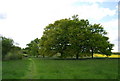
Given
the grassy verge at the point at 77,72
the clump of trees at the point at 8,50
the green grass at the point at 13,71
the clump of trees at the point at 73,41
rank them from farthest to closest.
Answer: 1. the clump of trees at the point at 73,41
2. the clump of trees at the point at 8,50
3. the green grass at the point at 13,71
4. the grassy verge at the point at 77,72

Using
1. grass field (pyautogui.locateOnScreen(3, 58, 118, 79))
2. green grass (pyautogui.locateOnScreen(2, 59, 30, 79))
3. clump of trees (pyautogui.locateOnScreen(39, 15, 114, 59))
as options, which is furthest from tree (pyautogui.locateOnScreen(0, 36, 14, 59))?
grass field (pyautogui.locateOnScreen(3, 58, 118, 79))

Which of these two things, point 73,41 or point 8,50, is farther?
point 73,41

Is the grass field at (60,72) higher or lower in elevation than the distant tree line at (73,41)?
lower

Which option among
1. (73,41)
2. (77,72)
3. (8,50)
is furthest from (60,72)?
(73,41)

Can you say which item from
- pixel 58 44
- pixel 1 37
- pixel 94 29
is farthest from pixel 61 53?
pixel 1 37

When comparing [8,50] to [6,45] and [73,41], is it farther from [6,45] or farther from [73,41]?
[73,41]

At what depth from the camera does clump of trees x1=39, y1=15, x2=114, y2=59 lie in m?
52.9

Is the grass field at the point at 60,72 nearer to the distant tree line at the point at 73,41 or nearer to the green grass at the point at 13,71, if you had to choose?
the green grass at the point at 13,71

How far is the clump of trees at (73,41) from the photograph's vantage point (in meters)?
52.9

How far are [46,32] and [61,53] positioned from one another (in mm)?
9261

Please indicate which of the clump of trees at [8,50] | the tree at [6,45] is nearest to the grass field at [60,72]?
the clump of trees at [8,50]

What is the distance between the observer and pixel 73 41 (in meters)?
51.9

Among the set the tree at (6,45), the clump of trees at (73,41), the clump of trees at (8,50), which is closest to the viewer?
the clump of trees at (8,50)

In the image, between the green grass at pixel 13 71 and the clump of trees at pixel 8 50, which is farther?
the clump of trees at pixel 8 50
